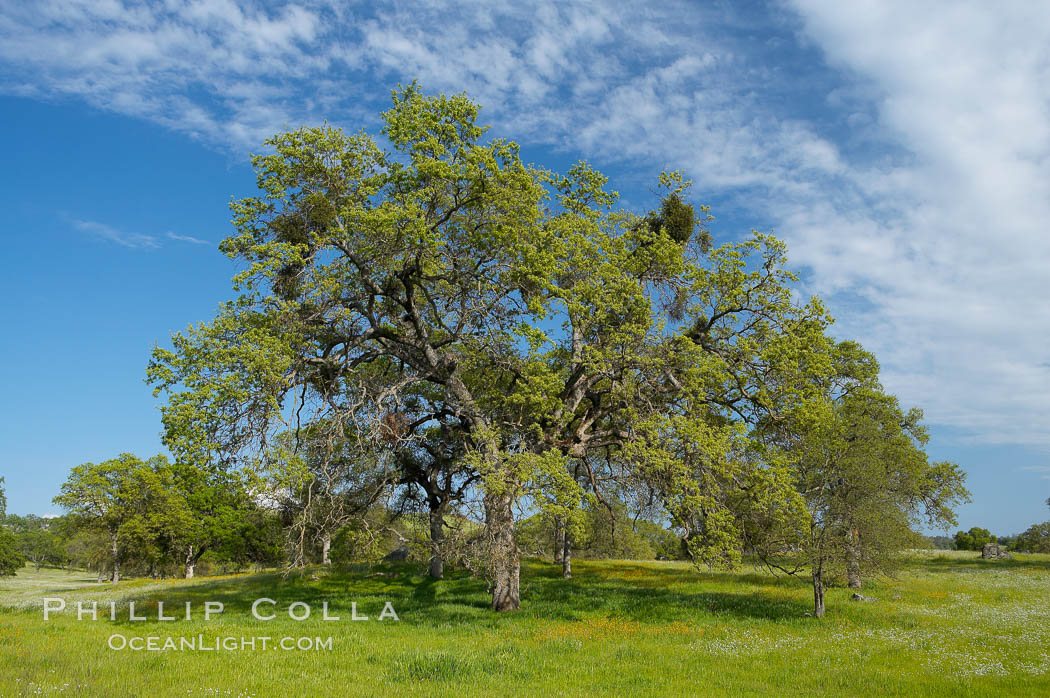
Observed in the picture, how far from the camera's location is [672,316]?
24.5 metres

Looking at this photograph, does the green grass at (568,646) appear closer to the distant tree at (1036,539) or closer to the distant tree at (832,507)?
the distant tree at (832,507)

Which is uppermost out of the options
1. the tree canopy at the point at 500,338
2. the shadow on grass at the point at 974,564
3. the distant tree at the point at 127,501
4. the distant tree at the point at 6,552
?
the tree canopy at the point at 500,338

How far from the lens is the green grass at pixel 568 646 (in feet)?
38.7

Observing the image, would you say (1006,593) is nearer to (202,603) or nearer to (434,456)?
(434,456)

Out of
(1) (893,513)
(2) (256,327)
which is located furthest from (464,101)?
(1) (893,513)

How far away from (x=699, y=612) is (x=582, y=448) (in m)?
6.97

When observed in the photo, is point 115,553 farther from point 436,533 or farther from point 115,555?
point 436,533

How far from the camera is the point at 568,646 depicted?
15773 millimetres

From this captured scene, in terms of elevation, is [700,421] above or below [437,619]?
above

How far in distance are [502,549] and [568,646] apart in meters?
4.78

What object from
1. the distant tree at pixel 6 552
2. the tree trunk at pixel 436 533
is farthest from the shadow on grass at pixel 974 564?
the distant tree at pixel 6 552

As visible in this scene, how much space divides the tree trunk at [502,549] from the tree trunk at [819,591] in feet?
33.1

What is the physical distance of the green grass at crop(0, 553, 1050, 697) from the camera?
11781mm

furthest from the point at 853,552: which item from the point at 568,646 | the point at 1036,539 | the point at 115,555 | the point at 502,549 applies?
the point at 1036,539
